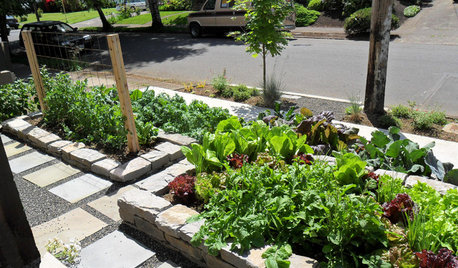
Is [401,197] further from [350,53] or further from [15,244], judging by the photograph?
[350,53]

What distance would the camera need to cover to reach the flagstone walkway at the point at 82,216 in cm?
359

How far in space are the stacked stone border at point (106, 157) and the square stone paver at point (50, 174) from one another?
0.44ft

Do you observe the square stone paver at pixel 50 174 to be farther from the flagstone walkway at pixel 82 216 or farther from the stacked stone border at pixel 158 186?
the stacked stone border at pixel 158 186

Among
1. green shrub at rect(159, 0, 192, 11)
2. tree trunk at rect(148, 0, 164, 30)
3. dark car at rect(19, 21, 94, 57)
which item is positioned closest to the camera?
dark car at rect(19, 21, 94, 57)

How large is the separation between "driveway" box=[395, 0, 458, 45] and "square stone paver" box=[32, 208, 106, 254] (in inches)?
544

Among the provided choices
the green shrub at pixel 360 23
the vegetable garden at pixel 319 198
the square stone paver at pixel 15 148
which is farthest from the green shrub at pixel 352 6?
the square stone paver at pixel 15 148

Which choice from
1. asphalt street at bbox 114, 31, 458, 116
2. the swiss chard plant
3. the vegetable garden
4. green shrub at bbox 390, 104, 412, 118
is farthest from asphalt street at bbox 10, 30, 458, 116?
the vegetable garden

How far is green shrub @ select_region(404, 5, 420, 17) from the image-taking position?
60.8 ft

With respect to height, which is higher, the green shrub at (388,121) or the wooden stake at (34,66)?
the wooden stake at (34,66)

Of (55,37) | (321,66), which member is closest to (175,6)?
(55,37)

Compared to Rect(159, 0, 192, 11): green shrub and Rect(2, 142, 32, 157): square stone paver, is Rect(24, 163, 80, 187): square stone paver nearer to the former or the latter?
Rect(2, 142, 32, 157): square stone paver

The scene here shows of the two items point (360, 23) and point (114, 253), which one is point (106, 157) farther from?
point (360, 23)

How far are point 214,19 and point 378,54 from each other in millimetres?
11724

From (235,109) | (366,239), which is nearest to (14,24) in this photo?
(235,109)
